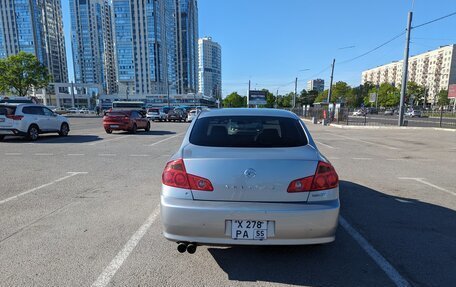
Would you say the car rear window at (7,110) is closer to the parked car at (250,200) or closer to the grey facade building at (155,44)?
the parked car at (250,200)

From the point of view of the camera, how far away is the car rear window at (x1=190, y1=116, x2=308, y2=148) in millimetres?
3264

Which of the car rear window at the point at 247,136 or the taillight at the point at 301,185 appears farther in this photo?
the car rear window at the point at 247,136

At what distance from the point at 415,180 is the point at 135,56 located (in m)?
121

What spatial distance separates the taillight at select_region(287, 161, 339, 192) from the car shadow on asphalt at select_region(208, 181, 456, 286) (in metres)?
0.89

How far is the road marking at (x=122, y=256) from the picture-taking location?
2773 mm

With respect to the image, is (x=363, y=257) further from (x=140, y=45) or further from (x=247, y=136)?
(x=140, y=45)

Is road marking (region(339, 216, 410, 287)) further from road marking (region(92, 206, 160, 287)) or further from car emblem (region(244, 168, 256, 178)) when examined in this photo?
road marking (region(92, 206, 160, 287))

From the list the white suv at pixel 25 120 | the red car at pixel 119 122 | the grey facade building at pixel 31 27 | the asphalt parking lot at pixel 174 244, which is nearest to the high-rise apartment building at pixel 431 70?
the red car at pixel 119 122

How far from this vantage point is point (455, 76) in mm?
118625

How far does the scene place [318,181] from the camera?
2.80m

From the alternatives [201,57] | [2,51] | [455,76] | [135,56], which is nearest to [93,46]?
[135,56]

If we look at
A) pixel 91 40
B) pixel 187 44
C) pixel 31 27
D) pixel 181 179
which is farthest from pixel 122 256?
pixel 91 40

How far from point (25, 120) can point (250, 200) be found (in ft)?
46.0

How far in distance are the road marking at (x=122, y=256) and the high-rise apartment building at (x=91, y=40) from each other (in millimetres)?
132329
